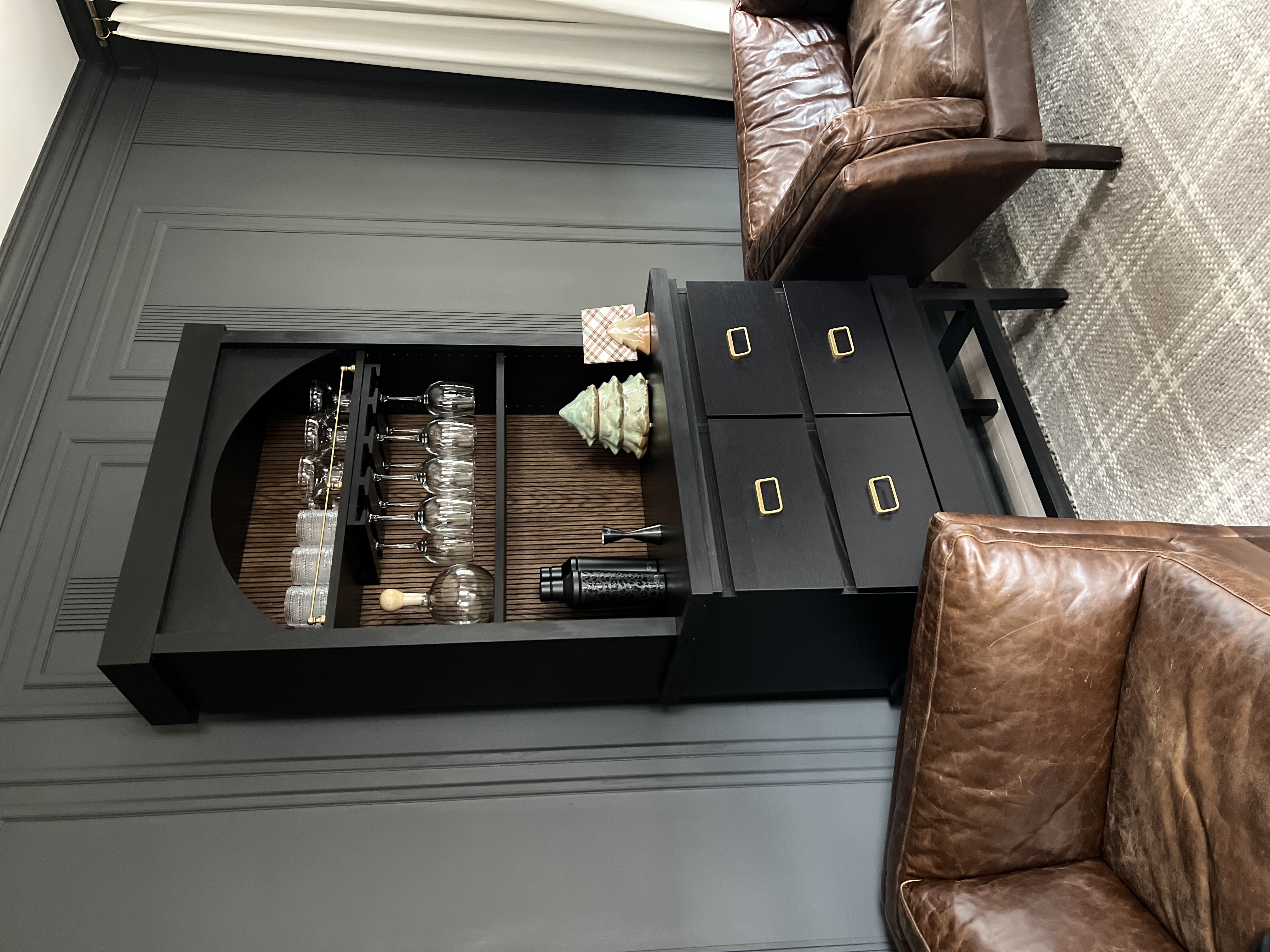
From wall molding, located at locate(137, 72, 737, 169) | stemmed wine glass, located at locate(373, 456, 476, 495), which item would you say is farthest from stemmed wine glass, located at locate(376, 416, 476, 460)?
wall molding, located at locate(137, 72, 737, 169)

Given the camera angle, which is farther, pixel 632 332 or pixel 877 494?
pixel 632 332

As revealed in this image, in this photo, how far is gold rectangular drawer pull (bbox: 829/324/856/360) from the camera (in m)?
1.57

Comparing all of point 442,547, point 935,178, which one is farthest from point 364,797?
point 935,178

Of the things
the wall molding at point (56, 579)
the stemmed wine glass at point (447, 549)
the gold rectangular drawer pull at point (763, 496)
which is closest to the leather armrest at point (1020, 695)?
the gold rectangular drawer pull at point (763, 496)

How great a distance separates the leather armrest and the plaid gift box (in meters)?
0.86

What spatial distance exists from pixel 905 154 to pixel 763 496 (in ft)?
2.56

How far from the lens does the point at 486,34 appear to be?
2586mm

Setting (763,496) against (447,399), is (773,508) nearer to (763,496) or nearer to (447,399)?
(763,496)

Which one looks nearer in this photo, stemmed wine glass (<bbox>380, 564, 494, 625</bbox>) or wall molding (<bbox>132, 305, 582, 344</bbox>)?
stemmed wine glass (<bbox>380, 564, 494, 625</bbox>)

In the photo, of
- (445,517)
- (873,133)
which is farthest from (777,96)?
(445,517)

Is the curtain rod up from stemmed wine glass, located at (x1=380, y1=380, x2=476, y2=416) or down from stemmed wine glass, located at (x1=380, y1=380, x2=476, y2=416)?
up

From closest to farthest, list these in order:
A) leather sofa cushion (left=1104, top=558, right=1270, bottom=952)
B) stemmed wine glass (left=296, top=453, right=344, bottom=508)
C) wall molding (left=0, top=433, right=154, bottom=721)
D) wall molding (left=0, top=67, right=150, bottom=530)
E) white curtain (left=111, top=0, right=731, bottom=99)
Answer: leather sofa cushion (left=1104, top=558, right=1270, bottom=952), wall molding (left=0, top=433, right=154, bottom=721), stemmed wine glass (left=296, top=453, right=344, bottom=508), wall molding (left=0, top=67, right=150, bottom=530), white curtain (left=111, top=0, right=731, bottom=99)

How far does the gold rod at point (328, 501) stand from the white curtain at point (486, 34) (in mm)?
1472

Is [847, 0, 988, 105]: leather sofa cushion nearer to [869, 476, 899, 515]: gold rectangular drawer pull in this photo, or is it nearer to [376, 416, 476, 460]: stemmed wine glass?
[869, 476, 899, 515]: gold rectangular drawer pull
